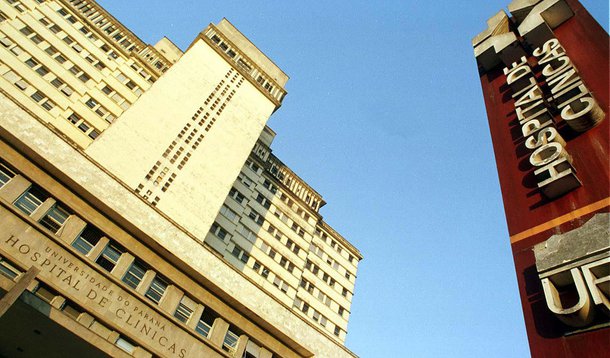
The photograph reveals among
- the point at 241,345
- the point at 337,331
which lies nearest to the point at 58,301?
the point at 241,345

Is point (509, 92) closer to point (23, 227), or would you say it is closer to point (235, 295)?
point (235, 295)

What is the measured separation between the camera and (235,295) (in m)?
21.7

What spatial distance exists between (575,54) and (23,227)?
85.2 ft

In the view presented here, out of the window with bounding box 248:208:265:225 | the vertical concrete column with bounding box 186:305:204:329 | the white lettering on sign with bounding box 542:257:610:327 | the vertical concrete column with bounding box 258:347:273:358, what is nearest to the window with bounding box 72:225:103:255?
the vertical concrete column with bounding box 186:305:204:329

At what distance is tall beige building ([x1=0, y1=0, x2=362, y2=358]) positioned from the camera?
1692cm

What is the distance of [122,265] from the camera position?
1906cm

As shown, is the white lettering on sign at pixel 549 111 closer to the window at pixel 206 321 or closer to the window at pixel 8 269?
the window at pixel 206 321

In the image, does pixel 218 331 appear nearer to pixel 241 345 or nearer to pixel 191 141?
pixel 241 345

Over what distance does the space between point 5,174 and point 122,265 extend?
637 centimetres

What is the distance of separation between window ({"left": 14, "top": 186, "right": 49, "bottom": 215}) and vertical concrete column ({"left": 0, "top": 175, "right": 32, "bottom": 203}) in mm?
214

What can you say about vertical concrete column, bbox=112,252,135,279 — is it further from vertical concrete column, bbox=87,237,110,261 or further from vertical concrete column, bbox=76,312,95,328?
vertical concrete column, bbox=76,312,95,328

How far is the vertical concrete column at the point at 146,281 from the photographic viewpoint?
62.2ft

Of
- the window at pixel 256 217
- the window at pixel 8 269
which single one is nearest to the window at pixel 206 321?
the window at pixel 8 269

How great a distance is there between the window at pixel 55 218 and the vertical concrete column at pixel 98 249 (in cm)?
173
